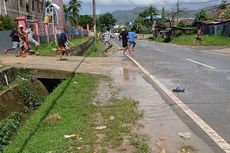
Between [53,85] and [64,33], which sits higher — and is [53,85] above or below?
below

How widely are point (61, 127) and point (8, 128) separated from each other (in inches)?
76.4

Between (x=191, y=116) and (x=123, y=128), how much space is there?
5.44 ft

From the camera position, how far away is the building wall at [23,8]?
47553 mm

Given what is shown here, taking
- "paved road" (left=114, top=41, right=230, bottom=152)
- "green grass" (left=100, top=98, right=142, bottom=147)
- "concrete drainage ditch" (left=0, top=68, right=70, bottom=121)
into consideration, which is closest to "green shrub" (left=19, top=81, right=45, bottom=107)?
"concrete drainage ditch" (left=0, top=68, right=70, bottom=121)

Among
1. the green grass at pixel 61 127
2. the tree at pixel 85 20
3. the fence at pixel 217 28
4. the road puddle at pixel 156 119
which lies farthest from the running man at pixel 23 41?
the tree at pixel 85 20

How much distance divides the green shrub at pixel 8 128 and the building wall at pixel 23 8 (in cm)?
3470

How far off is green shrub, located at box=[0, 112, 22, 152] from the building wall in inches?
1366

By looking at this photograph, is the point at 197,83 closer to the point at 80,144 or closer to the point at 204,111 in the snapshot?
the point at 204,111

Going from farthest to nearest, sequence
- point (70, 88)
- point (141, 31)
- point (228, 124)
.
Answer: point (141, 31) < point (70, 88) < point (228, 124)

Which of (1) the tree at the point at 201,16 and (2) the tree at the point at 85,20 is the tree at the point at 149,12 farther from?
(1) the tree at the point at 201,16

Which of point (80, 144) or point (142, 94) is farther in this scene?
point (142, 94)

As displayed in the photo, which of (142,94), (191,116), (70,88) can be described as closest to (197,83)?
(142,94)

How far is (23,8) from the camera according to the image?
5522 centimetres

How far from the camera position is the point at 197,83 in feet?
43.1
